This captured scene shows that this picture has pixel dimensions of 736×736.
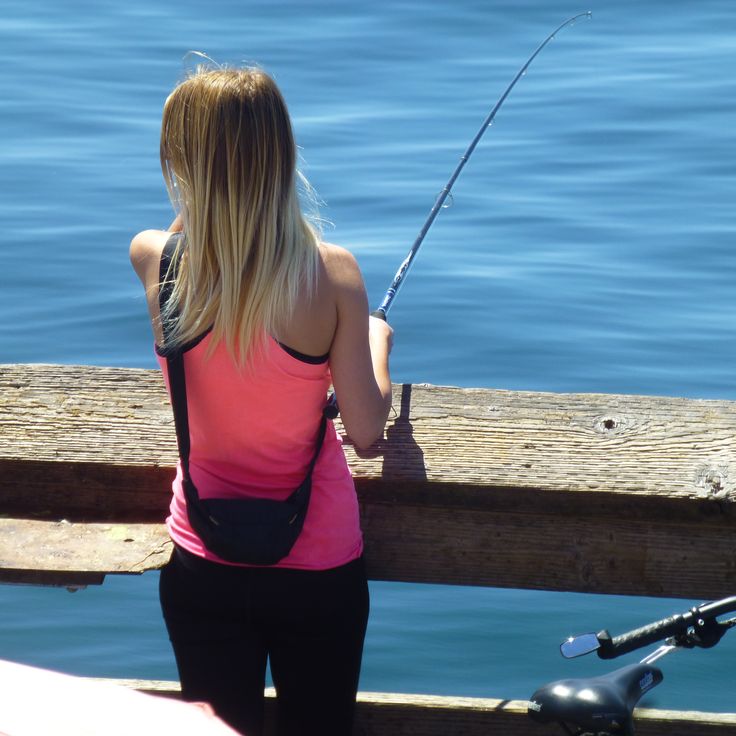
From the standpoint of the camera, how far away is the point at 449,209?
34.1 ft

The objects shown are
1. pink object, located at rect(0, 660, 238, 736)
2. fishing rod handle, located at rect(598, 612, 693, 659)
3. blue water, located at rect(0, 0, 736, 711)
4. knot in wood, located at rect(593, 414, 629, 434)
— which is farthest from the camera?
blue water, located at rect(0, 0, 736, 711)

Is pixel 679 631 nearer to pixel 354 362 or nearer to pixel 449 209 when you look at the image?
pixel 354 362

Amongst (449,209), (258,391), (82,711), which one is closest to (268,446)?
(258,391)

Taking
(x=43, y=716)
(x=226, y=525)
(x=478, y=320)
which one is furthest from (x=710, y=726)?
(x=478, y=320)

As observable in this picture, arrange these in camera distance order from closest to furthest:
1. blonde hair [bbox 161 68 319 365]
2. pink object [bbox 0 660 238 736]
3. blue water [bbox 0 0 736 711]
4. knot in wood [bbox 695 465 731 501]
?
pink object [bbox 0 660 238 736]
blonde hair [bbox 161 68 319 365]
knot in wood [bbox 695 465 731 501]
blue water [bbox 0 0 736 711]

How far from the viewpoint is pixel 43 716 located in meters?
1.28

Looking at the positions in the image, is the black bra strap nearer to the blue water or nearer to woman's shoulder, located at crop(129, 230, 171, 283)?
woman's shoulder, located at crop(129, 230, 171, 283)

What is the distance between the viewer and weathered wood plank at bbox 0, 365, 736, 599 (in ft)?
7.71

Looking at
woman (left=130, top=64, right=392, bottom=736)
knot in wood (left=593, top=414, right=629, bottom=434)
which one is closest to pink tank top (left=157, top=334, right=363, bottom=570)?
woman (left=130, top=64, right=392, bottom=736)

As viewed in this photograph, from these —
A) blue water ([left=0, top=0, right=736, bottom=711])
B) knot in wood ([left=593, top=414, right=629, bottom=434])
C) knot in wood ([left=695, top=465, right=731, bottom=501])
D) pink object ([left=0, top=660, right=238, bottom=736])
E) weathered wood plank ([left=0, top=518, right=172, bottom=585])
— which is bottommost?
pink object ([left=0, top=660, right=238, bottom=736])

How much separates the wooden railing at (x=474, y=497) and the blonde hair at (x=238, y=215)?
367mm

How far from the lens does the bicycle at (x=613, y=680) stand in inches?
70.6

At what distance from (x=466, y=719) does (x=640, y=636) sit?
78cm

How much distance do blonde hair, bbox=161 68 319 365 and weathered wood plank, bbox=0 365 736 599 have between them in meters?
0.37
